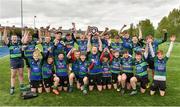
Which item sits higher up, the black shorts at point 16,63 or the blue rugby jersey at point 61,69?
the black shorts at point 16,63

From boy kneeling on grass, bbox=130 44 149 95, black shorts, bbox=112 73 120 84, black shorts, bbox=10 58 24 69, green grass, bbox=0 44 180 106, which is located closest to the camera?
green grass, bbox=0 44 180 106

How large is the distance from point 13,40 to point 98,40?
2767mm

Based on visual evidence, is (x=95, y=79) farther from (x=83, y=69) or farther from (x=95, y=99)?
(x=95, y=99)

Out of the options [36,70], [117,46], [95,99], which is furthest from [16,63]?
[117,46]

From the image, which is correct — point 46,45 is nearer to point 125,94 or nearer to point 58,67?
point 58,67

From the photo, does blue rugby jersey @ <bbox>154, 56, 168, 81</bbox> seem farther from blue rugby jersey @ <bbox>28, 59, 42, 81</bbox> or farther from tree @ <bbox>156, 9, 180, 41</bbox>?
tree @ <bbox>156, 9, 180, 41</bbox>

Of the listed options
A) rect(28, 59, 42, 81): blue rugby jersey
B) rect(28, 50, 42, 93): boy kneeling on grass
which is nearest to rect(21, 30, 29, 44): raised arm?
rect(28, 50, 42, 93): boy kneeling on grass

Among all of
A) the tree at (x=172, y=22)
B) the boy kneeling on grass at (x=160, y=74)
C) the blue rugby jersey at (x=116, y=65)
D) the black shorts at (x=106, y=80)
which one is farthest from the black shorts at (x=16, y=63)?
the tree at (x=172, y=22)

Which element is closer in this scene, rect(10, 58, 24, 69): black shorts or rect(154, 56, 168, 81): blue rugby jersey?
rect(154, 56, 168, 81): blue rugby jersey

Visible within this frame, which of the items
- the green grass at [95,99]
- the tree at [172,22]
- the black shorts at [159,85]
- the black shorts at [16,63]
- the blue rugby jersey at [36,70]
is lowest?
the green grass at [95,99]

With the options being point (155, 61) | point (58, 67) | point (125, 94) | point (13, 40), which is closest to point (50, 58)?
point (58, 67)

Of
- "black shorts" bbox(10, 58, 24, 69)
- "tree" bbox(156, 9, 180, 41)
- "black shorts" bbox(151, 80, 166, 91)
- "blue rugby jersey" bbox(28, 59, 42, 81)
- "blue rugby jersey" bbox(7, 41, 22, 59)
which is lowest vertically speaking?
"black shorts" bbox(151, 80, 166, 91)

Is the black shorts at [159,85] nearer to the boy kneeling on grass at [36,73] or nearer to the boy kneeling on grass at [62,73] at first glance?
the boy kneeling on grass at [62,73]

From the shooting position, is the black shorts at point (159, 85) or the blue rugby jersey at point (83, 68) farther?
the blue rugby jersey at point (83, 68)
